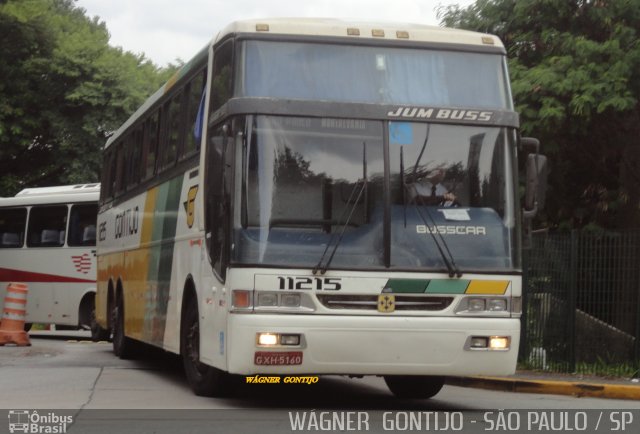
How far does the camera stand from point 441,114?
11.6m

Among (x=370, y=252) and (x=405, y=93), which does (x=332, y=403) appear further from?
(x=405, y=93)

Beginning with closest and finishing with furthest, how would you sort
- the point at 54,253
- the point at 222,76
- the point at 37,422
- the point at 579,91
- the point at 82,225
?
the point at 37,422 < the point at 222,76 < the point at 579,91 < the point at 82,225 < the point at 54,253

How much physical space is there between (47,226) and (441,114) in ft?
57.0

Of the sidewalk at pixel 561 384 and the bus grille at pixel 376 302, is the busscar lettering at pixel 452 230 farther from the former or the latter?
the sidewalk at pixel 561 384

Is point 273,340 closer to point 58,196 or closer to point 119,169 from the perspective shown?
point 119,169

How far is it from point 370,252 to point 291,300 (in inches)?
31.7

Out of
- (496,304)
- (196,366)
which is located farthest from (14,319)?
(496,304)

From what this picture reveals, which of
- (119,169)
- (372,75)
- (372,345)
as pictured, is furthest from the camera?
(119,169)

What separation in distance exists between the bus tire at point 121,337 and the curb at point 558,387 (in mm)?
5772

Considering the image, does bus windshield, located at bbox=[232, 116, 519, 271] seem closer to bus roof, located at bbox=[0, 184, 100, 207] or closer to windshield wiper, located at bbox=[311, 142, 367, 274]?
windshield wiper, located at bbox=[311, 142, 367, 274]

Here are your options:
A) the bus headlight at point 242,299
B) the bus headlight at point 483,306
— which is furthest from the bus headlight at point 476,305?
the bus headlight at point 242,299

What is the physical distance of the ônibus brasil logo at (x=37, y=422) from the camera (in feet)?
32.2

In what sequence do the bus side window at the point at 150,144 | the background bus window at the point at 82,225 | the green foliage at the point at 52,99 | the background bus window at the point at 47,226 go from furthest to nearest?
the green foliage at the point at 52,99 < the background bus window at the point at 47,226 < the background bus window at the point at 82,225 < the bus side window at the point at 150,144

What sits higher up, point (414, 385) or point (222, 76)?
point (222, 76)
